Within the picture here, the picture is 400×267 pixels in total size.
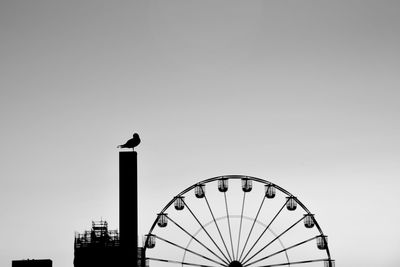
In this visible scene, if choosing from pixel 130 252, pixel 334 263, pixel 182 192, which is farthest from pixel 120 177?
pixel 334 263

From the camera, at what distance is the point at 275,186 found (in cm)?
4734

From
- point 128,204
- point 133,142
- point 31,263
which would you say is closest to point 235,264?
point 128,204

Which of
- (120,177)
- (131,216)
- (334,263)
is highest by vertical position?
(120,177)

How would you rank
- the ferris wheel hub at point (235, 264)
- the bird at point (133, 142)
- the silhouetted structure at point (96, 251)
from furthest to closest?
1. the silhouetted structure at point (96, 251)
2. the ferris wheel hub at point (235, 264)
3. the bird at point (133, 142)

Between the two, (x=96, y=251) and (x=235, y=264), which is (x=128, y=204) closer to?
(x=235, y=264)

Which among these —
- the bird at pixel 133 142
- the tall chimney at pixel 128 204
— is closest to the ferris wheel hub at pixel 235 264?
the tall chimney at pixel 128 204

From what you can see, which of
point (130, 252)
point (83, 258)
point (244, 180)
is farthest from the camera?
point (83, 258)

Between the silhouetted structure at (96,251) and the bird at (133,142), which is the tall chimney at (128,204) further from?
the silhouetted structure at (96,251)

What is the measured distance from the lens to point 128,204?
126ft

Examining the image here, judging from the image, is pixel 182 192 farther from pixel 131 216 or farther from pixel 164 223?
pixel 131 216

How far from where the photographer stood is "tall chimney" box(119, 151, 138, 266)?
38.1 meters

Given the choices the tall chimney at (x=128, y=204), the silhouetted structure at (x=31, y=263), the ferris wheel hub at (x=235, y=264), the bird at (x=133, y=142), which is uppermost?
the bird at (x=133, y=142)

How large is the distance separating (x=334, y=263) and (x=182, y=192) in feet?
40.2

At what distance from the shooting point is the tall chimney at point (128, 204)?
3809cm
